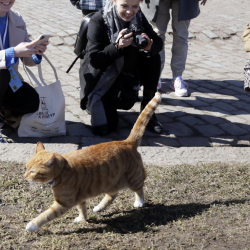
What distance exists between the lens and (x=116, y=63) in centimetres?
420

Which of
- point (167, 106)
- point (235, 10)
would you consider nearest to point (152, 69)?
point (167, 106)

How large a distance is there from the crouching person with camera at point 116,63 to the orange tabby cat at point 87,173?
3.75ft

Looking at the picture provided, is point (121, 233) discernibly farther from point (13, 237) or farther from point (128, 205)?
point (13, 237)

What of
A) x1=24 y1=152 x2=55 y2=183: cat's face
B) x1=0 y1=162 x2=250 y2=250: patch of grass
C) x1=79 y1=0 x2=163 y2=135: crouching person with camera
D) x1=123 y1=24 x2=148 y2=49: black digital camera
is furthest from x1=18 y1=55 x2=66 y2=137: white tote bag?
x1=24 y1=152 x2=55 y2=183: cat's face

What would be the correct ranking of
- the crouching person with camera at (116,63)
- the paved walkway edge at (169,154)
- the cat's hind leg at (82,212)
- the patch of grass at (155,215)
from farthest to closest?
the crouching person with camera at (116,63) < the paved walkway edge at (169,154) < the cat's hind leg at (82,212) < the patch of grass at (155,215)

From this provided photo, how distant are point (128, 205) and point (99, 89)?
5.40 feet

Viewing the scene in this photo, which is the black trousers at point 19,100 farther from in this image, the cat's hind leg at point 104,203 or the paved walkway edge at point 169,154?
the cat's hind leg at point 104,203

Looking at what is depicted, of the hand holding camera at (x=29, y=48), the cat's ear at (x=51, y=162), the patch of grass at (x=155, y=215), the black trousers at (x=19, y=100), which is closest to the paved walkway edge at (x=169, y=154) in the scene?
the patch of grass at (x=155, y=215)

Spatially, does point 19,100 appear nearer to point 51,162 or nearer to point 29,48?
point 29,48

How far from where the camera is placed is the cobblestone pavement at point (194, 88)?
4.40 m

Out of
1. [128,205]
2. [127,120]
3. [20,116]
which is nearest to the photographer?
[128,205]

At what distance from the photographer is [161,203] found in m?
3.15

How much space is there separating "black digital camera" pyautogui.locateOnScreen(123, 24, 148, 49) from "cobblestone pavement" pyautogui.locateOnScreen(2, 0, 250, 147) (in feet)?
3.43

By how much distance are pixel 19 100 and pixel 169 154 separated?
5.49 feet
